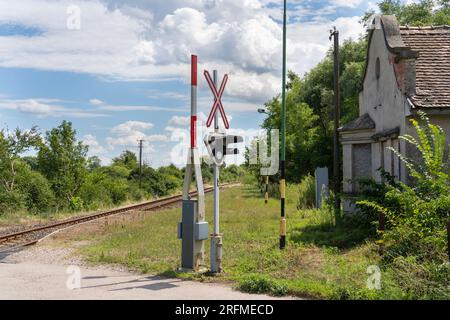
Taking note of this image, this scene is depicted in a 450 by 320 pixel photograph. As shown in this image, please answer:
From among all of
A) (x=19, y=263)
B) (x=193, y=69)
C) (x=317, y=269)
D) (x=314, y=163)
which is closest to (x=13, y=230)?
(x=19, y=263)

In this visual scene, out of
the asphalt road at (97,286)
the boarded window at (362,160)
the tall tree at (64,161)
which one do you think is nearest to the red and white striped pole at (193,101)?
the asphalt road at (97,286)

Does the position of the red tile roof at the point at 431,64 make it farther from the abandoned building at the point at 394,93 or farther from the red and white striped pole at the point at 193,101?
the red and white striped pole at the point at 193,101

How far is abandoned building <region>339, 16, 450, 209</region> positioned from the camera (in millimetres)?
13000

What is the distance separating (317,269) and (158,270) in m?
3.30

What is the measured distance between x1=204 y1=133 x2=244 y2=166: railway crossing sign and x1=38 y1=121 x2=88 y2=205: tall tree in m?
34.4

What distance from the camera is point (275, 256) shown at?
11.2 meters

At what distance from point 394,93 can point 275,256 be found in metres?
6.23

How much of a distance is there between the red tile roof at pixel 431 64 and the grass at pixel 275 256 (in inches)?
154

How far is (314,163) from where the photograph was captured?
34.7 metres

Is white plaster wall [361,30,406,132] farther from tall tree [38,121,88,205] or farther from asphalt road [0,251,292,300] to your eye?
tall tree [38,121,88,205]

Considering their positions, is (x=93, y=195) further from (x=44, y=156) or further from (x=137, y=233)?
(x=137, y=233)

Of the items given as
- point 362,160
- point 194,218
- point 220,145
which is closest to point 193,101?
point 220,145

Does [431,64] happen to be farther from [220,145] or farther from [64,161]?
[64,161]
